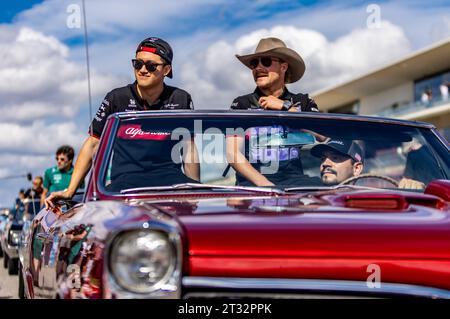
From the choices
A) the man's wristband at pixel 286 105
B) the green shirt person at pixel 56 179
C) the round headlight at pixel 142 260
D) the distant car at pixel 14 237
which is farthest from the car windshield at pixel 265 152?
the distant car at pixel 14 237

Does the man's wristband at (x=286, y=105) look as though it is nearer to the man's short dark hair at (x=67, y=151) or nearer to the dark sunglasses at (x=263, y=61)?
the dark sunglasses at (x=263, y=61)

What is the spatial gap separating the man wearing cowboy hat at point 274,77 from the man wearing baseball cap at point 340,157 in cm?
84

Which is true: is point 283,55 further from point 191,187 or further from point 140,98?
point 191,187

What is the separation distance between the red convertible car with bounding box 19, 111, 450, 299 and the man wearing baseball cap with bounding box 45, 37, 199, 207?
101cm

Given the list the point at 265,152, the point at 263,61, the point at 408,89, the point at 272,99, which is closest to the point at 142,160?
the point at 265,152

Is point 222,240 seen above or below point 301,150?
below

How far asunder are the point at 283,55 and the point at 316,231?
326cm

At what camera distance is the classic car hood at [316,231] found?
8.59 feet

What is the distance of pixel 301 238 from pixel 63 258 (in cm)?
99

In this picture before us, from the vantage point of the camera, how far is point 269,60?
5789 millimetres
